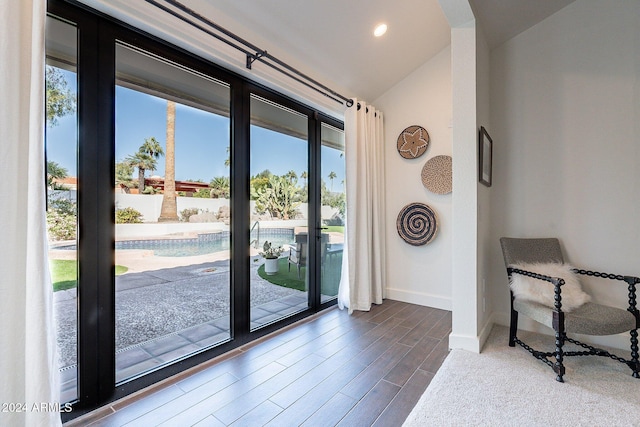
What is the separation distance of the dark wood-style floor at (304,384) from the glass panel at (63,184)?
18.0 inches

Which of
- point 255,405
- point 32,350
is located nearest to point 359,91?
point 255,405

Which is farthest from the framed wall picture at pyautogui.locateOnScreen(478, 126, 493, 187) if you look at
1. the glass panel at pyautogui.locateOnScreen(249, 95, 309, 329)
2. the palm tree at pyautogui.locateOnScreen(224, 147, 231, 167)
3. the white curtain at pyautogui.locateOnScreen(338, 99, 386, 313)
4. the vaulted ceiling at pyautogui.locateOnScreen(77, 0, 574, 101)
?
the palm tree at pyautogui.locateOnScreen(224, 147, 231, 167)

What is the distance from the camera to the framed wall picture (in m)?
2.47

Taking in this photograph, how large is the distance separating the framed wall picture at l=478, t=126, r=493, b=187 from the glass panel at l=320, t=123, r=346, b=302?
1.61 m

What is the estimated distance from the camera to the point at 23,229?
129 centimetres

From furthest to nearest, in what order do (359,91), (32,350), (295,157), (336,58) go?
(359,91) < (295,157) < (336,58) < (32,350)

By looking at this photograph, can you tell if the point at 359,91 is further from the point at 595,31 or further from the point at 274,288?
the point at 274,288

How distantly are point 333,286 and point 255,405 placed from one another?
6.74 ft

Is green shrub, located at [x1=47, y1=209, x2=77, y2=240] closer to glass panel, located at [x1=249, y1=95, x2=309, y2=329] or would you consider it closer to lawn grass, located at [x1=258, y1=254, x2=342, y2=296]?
glass panel, located at [x1=249, y1=95, x2=309, y2=329]

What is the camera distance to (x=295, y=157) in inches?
124

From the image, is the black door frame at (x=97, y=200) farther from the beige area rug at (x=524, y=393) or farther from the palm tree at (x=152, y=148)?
the beige area rug at (x=524, y=393)

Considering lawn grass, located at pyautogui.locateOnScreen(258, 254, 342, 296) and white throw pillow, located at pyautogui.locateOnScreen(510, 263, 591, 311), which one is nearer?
white throw pillow, located at pyautogui.locateOnScreen(510, 263, 591, 311)

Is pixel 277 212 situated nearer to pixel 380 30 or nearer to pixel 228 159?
pixel 228 159

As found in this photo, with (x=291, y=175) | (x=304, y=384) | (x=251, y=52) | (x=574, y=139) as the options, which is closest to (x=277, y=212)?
(x=291, y=175)
